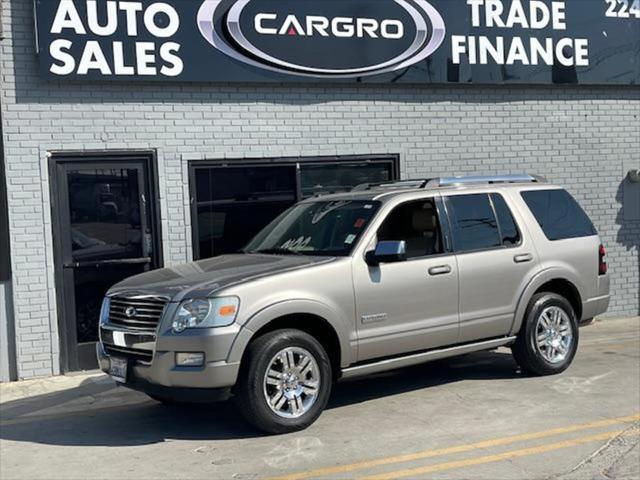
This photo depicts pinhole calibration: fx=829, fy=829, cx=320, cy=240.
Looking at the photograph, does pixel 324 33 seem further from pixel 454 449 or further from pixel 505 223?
pixel 454 449

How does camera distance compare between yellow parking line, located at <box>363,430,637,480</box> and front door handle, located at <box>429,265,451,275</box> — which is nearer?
yellow parking line, located at <box>363,430,637,480</box>

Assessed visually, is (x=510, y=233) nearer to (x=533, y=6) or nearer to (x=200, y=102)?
(x=200, y=102)

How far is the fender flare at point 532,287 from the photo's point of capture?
7906 millimetres

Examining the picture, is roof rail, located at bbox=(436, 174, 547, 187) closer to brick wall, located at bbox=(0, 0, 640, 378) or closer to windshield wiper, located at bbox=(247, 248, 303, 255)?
windshield wiper, located at bbox=(247, 248, 303, 255)

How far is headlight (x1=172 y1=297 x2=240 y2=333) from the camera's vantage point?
6.15 meters

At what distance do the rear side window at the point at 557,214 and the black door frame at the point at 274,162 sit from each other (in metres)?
2.83

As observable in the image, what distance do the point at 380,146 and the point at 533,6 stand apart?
3080 millimetres

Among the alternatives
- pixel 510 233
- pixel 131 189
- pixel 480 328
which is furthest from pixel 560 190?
pixel 131 189

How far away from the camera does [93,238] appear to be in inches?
376

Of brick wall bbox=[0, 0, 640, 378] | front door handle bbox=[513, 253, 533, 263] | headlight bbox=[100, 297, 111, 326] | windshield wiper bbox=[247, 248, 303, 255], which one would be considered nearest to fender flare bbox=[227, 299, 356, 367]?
windshield wiper bbox=[247, 248, 303, 255]

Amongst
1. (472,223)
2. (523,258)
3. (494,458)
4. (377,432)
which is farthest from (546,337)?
(494,458)

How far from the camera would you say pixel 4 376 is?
9.23 m

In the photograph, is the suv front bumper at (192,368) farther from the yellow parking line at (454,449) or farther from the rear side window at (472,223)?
the rear side window at (472,223)

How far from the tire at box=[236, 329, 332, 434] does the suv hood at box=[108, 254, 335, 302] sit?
0.52 metres
